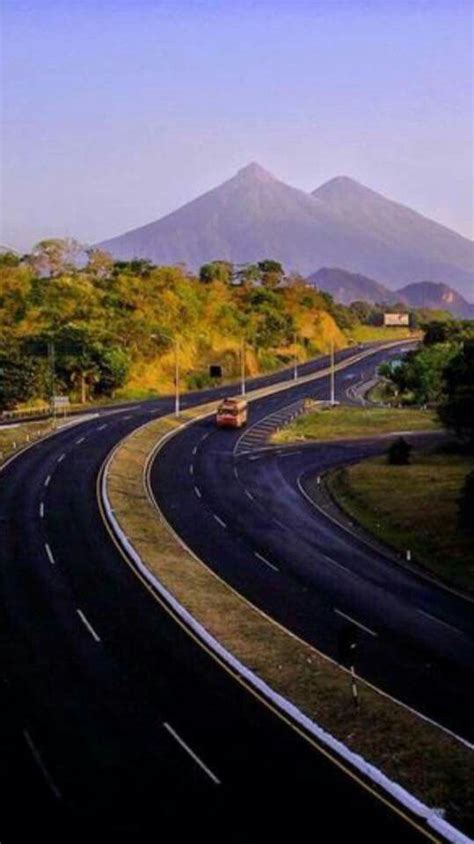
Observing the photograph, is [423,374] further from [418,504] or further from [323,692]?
[323,692]

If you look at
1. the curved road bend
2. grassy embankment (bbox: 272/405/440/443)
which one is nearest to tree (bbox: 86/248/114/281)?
grassy embankment (bbox: 272/405/440/443)

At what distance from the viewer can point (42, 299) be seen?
140000 millimetres

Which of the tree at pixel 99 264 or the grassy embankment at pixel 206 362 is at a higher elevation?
the tree at pixel 99 264

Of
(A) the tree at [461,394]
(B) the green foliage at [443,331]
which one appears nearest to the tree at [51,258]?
(B) the green foliage at [443,331]

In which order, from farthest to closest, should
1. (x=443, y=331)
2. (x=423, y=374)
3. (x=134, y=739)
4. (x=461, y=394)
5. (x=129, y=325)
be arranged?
(x=443, y=331) < (x=129, y=325) < (x=423, y=374) < (x=461, y=394) < (x=134, y=739)

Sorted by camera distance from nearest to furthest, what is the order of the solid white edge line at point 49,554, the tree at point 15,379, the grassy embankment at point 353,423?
the solid white edge line at point 49,554, the grassy embankment at point 353,423, the tree at point 15,379

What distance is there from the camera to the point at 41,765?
22.6m

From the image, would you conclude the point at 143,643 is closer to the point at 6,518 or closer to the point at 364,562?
the point at 364,562

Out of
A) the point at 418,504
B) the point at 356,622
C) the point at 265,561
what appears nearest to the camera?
the point at 356,622

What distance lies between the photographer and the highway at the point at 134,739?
20031 millimetres

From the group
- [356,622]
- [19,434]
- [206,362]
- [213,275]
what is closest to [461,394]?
[356,622]

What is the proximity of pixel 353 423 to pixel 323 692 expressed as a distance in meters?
68.6

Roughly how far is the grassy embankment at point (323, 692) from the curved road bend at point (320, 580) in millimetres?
1100

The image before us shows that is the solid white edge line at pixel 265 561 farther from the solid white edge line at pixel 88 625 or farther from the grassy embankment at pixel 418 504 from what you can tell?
the solid white edge line at pixel 88 625
